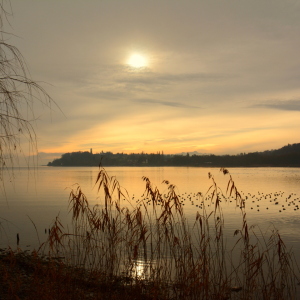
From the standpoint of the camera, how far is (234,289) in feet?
25.4

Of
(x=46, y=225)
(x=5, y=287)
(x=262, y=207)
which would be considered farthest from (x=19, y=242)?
(x=262, y=207)

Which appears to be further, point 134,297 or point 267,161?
point 267,161

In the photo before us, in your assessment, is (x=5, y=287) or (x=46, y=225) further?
(x=46, y=225)

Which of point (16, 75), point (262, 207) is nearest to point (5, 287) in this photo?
point (16, 75)

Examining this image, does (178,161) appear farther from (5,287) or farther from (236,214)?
(5,287)

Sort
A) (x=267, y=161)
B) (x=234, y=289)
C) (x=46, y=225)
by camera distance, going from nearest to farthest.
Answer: (x=234, y=289) → (x=46, y=225) → (x=267, y=161)

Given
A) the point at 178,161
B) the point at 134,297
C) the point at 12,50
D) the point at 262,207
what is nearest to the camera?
the point at 12,50

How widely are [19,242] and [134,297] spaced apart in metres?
7.83

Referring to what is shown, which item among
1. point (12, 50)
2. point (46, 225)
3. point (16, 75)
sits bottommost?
point (46, 225)

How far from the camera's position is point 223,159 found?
14212 cm

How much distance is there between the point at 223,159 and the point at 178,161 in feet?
→ 121

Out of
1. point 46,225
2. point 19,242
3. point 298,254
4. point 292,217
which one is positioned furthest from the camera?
point 292,217

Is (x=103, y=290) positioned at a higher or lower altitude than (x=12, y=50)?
lower

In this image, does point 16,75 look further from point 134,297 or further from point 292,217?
point 292,217
